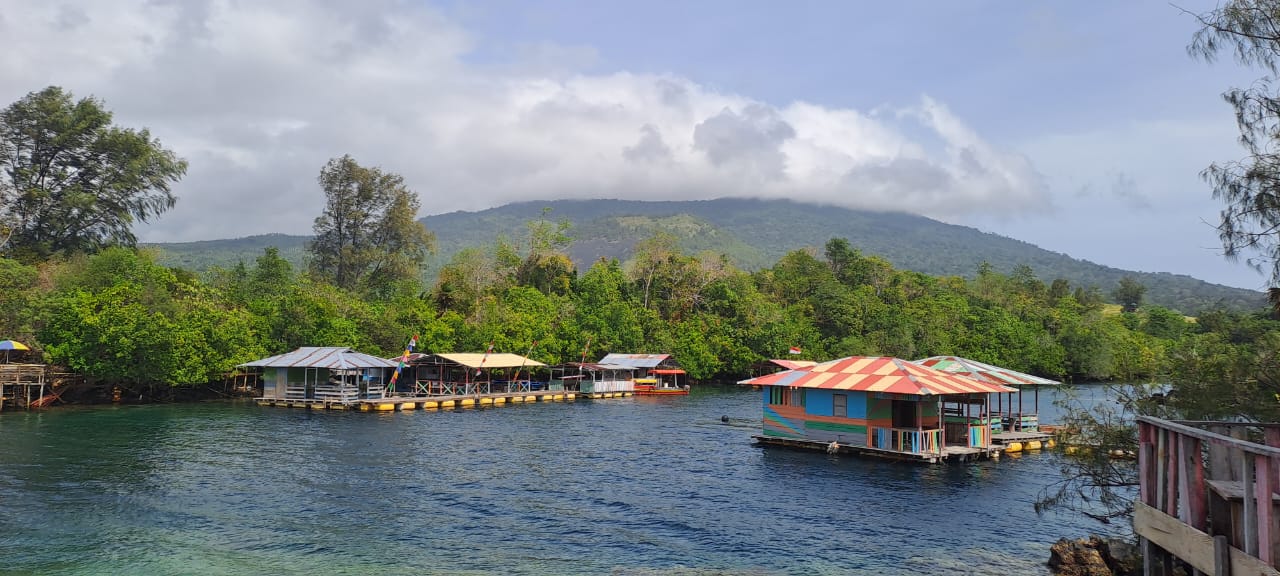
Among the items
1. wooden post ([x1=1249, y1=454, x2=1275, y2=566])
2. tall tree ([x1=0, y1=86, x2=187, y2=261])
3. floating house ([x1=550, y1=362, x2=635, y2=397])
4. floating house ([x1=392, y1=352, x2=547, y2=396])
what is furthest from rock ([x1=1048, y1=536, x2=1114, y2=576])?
tall tree ([x1=0, y1=86, x2=187, y2=261])

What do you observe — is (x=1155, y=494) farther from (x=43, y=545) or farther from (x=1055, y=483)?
(x=43, y=545)

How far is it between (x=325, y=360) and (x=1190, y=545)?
4702 cm

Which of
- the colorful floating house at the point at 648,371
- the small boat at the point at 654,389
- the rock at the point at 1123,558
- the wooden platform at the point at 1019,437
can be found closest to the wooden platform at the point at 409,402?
the small boat at the point at 654,389

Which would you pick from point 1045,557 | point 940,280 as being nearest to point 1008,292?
point 940,280

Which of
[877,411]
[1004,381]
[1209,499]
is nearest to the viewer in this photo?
[1209,499]

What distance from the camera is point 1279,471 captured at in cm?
870

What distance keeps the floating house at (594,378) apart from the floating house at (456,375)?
3.49 metres

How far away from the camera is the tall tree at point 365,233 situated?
8231 cm

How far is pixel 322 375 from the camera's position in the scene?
50156mm

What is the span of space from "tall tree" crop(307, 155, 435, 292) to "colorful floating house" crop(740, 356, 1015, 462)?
2315 inches

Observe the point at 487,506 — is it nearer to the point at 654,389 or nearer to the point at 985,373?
the point at 985,373

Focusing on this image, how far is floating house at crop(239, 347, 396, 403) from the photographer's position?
48300mm

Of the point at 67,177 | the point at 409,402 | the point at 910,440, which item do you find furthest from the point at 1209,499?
the point at 67,177

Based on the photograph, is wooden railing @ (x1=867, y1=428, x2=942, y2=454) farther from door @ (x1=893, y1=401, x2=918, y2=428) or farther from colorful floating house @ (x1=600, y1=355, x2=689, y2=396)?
colorful floating house @ (x1=600, y1=355, x2=689, y2=396)
